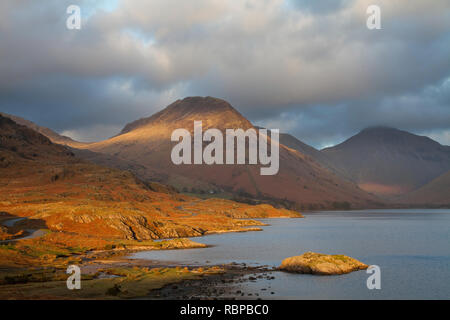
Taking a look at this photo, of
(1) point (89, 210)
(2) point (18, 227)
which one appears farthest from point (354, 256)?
(2) point (18, 227)

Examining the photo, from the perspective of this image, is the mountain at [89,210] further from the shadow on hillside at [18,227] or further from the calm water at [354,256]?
the calm water at [354,256]

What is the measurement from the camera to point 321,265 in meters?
57.5

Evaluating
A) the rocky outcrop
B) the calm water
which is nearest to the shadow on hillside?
the calm water

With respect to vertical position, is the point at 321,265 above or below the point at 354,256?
above

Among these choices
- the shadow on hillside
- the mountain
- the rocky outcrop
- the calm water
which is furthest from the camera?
the mountain

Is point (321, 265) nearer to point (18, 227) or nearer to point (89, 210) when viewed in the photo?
point (89, 210)

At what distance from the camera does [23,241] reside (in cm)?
7631

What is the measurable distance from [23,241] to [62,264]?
1888 cm

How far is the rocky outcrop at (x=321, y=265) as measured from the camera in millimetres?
57344

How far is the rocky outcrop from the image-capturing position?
5734 cm

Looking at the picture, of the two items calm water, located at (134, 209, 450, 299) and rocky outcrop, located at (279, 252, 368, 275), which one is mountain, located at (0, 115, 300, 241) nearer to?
calm water, located at (134, 209, 450, 299)
